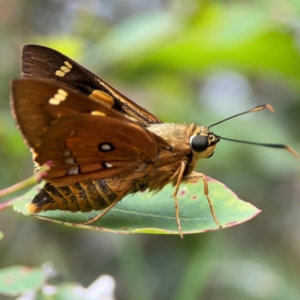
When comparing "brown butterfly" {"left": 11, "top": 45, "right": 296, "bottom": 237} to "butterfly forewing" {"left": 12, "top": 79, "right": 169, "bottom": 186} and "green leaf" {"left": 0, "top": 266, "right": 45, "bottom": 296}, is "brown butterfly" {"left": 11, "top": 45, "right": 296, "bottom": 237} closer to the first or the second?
"butterfly forewing" {"left": 12, "top": 79, "right": 169, "bottom": 186}

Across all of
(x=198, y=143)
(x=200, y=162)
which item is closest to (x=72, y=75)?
(x=198, y=143)

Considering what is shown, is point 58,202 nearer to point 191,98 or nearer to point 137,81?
point 137,81

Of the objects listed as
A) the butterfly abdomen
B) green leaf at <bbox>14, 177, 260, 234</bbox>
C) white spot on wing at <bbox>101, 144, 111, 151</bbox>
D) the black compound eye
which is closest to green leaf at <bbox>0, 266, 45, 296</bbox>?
green leaf at <bbox>14, 177, 260, 234</bbox>

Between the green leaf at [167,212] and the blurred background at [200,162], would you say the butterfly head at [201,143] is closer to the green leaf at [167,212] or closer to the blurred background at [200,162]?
the green leaf at [167,212]

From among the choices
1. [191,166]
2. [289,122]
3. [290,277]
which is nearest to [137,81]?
[289,122]

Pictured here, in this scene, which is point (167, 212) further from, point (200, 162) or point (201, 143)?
point (200, 162)

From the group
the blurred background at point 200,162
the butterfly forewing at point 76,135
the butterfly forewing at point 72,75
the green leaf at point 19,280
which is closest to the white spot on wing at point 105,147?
the butterfly forewing at point 76,135
